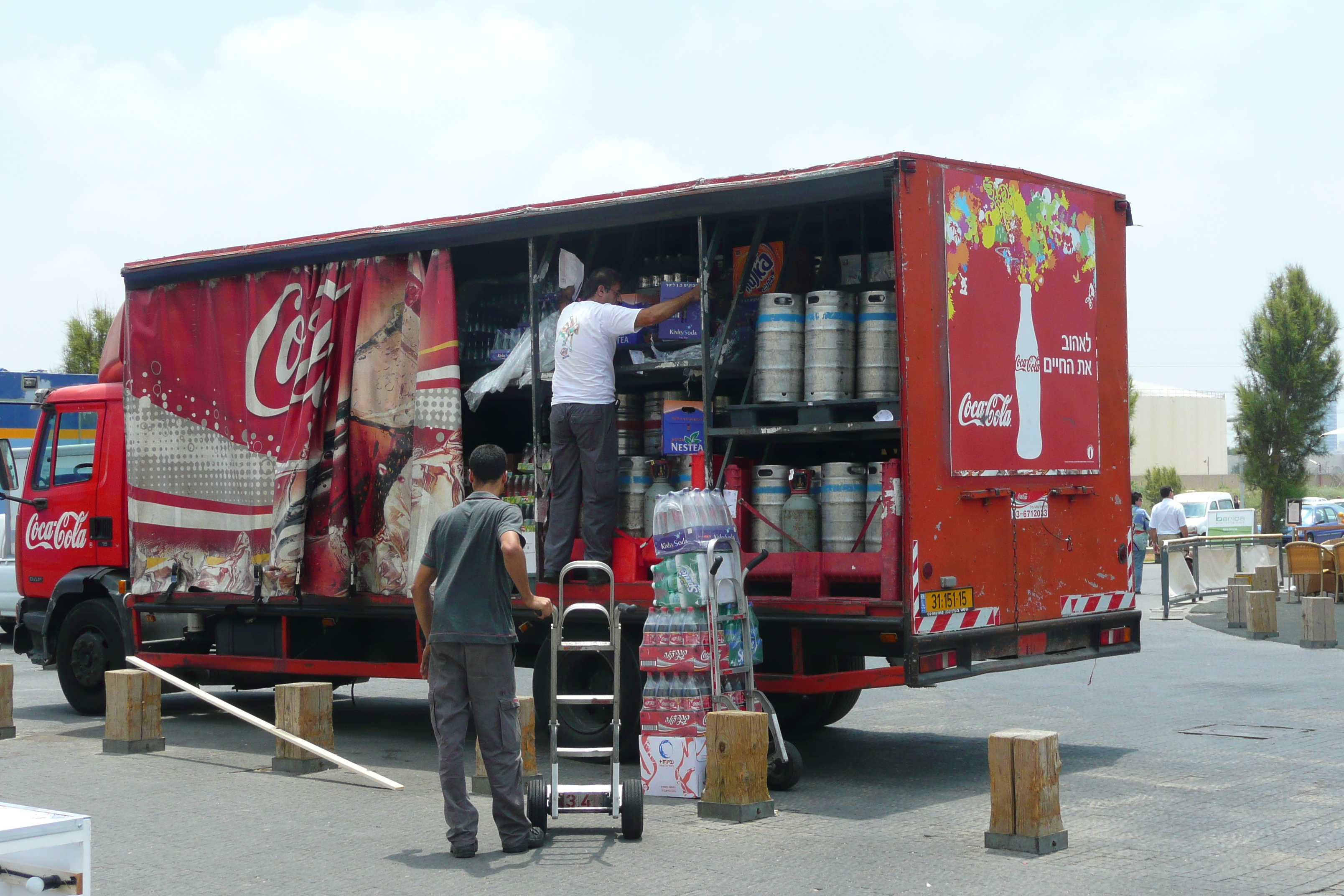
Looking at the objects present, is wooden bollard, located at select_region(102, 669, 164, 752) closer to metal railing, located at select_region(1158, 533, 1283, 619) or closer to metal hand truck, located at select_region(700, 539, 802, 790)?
metal hand truck, located at select_region(700, 539, 802, 790)

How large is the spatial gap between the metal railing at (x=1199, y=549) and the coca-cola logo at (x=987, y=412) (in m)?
12.6

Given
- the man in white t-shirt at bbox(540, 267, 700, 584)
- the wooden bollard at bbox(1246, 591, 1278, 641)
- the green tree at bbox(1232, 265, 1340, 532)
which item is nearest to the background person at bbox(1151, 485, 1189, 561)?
the wooden bollard at bbox(1246, 591, 1278, 641)

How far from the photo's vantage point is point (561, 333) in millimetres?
9250

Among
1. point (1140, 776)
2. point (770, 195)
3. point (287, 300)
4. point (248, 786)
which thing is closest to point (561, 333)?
point (770, 195)

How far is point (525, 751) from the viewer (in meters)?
7.90

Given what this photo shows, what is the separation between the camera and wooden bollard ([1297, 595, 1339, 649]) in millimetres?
15109

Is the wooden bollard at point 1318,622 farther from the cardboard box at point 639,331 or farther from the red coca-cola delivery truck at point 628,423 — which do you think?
the cardboard box at point 639,331

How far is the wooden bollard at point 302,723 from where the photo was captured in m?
8.84

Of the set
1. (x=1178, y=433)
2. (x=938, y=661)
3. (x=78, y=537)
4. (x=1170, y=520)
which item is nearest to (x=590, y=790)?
(x=938, y=661)

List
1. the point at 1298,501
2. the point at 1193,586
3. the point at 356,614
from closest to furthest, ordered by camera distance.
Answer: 1. the point at 356,614
2. the point at 1193,586
3. the point at 1298,501

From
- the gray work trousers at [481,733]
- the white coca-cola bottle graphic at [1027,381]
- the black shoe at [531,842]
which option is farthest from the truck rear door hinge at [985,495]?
the black shoe at [531,842]

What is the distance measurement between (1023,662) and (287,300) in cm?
598

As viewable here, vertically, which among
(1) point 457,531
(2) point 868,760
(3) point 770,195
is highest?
(3) point 770,195

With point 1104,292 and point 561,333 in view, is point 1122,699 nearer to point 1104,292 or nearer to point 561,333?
point 1104,292
